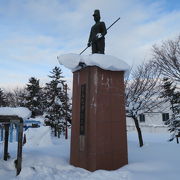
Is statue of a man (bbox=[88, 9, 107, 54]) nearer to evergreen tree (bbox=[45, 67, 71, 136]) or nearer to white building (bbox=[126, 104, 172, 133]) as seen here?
evergreen tree (bbox=[45, 67, 71, 136])

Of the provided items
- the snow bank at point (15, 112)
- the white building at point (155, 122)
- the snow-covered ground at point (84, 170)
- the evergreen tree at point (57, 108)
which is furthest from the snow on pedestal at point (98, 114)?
the white building at point (155, 122)

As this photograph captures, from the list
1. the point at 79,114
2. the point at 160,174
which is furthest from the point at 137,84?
the point at 160,174

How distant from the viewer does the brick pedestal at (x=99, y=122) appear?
7.02m

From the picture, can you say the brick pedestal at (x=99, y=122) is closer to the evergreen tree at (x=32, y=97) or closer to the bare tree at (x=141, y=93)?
the bare tree at (x=141, y=93)

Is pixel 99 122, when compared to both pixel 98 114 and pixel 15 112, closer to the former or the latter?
pixel 98 114

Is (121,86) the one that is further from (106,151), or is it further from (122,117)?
(106,151)

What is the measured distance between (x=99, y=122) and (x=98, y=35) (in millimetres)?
3525

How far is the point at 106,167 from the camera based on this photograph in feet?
23.0

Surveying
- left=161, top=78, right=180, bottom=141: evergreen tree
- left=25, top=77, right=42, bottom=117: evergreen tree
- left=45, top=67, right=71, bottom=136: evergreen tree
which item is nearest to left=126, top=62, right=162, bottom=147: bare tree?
left=161, top=78, right=180, bottom=141: evergreen tree

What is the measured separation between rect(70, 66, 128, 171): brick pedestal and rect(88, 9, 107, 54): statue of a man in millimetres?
1223

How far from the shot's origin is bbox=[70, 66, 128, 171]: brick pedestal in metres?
7.02

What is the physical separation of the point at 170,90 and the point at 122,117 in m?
16.0

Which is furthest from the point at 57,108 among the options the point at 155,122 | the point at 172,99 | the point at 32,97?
the point at 155,122

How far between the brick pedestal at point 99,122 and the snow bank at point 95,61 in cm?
22
